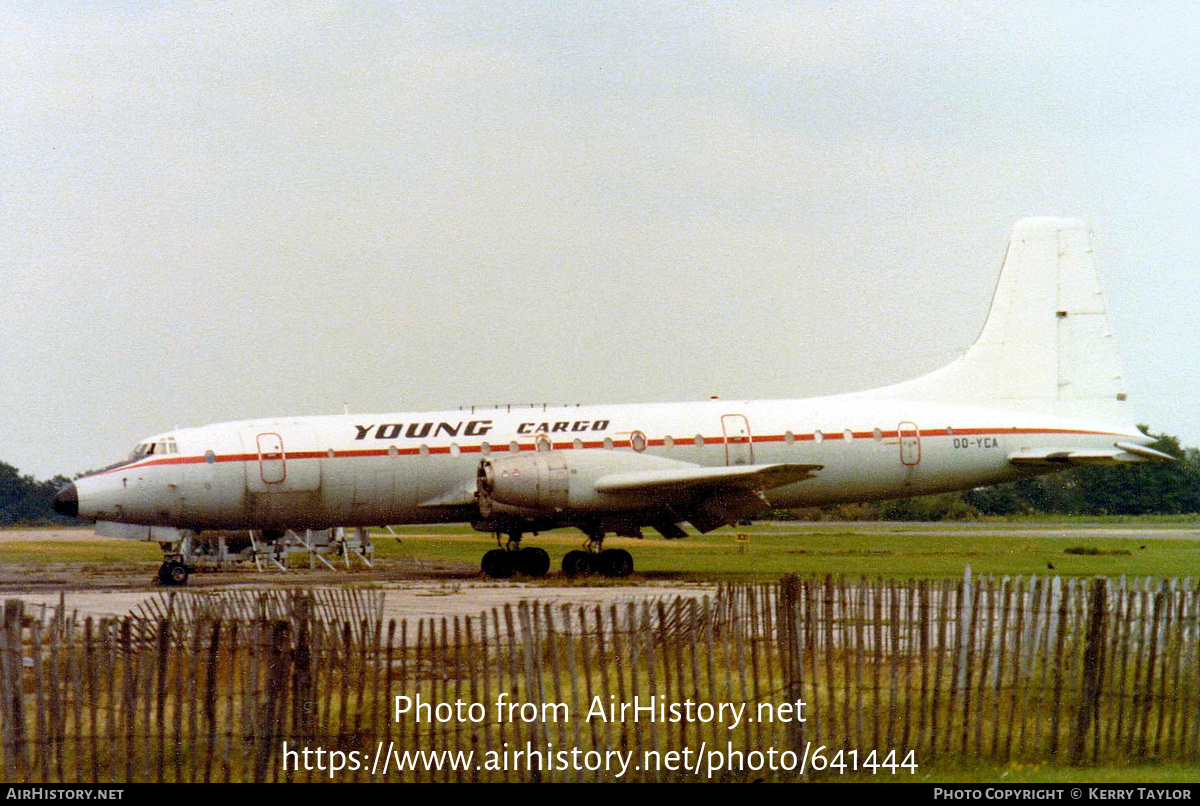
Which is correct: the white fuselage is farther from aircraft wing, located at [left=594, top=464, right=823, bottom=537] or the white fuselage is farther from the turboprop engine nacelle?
aircraft wing, located at [left=594, top=464, right=823, bottom=537]

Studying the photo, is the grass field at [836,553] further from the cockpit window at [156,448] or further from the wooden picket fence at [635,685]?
the wooden picket fence at [635,685]

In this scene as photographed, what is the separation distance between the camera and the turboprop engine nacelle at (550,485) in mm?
29594

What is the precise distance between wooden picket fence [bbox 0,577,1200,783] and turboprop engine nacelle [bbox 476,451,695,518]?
16323mm

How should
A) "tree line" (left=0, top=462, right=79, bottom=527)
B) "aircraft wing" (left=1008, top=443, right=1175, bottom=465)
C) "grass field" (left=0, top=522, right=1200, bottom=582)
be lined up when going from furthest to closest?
"tree line" (left=0, top=462, right=79, bottom=527) < "aircraft wing" (left=1008, top=443, right=1175, bottom=465) < "grass field" (left=0, top=522, right=1200, bottom=582)

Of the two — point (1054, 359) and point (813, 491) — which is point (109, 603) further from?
point (1054, 359)

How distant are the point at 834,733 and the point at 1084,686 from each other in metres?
2.45

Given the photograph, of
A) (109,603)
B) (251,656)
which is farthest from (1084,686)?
(109,603)

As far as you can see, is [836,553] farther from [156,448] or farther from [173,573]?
[156,448]

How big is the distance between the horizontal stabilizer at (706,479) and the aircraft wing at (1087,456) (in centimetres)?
645

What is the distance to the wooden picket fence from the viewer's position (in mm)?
10719

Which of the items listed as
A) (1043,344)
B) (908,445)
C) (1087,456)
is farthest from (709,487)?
(1043,344)

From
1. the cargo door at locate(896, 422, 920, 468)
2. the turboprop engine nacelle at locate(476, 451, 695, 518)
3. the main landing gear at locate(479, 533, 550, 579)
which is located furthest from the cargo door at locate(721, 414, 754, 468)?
the main landing gear at locate(479, 533, 550, 579)
